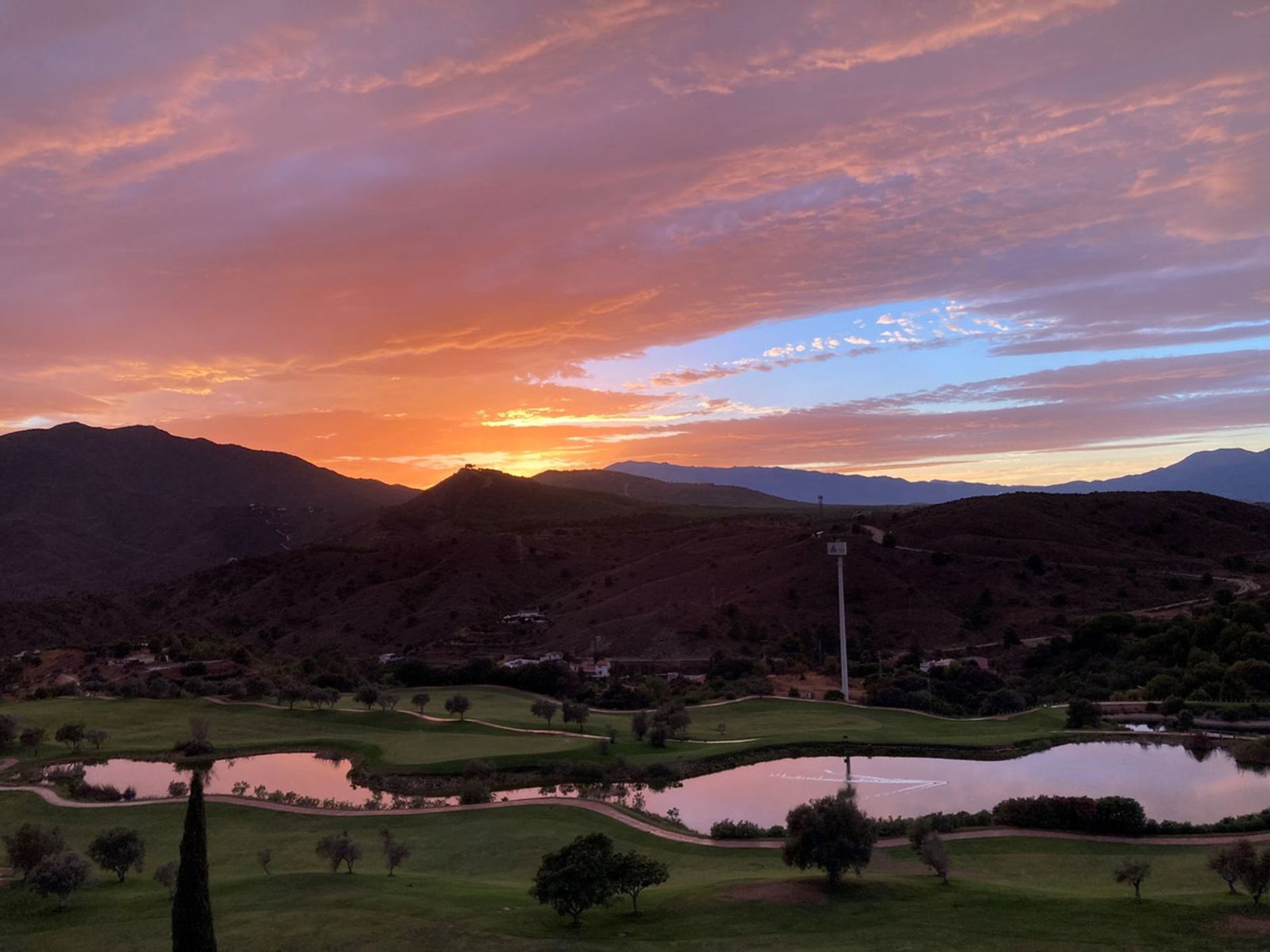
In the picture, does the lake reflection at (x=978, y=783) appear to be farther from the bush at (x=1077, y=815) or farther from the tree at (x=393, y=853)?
the tree at (x=393, y=853)

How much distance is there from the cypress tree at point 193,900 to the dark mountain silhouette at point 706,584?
176 ft

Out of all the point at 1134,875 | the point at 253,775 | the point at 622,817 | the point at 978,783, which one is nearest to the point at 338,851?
the point at 622,817

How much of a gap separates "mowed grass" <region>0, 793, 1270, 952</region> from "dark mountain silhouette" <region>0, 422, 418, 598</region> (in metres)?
112

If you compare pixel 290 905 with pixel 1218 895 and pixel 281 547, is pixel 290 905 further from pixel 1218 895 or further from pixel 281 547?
pixel 281 547

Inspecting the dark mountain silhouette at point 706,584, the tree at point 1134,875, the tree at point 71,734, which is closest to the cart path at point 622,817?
the tree at point 71,734

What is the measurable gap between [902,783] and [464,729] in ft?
73.5

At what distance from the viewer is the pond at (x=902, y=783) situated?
3036 cm

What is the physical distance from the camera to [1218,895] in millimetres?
19891

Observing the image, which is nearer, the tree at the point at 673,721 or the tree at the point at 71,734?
the tree at the point at 673,721

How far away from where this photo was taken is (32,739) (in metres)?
42.8

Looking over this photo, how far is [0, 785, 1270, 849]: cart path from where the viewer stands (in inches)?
1007

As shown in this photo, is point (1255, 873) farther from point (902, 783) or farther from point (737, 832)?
point (902, 783)

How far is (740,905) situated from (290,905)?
1048 centimetres

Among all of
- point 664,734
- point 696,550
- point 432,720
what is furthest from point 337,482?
point 664,734
